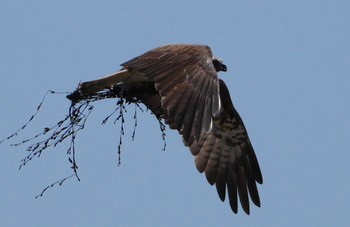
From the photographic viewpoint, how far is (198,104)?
821 centimetres

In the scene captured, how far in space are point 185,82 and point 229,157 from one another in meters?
2.94

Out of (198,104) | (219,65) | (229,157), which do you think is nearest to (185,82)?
(198,104)

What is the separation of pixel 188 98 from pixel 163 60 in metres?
0.80

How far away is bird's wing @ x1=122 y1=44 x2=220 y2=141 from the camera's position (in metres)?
8.06

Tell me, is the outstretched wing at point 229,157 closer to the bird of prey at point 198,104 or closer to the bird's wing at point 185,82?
the bird of prey at point 198,104

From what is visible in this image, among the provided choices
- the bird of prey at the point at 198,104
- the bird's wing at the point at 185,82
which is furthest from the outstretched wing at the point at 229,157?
the bird's wing at the point at 185,82

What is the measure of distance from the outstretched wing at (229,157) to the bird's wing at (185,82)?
1.68 meters

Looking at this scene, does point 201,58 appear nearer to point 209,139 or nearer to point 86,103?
point 86,103

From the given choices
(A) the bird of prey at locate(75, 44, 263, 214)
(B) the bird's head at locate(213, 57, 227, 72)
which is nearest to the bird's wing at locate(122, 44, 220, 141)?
(A) the bird of prey at locate(75, 44, 263, 214)

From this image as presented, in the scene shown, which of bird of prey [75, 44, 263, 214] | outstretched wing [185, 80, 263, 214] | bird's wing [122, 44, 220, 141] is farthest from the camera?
outstretched wing [185, 80, 263, 214]

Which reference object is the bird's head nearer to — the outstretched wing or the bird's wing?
the outstretched wing

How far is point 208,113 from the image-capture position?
8094 millimetres

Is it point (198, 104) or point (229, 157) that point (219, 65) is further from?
point (198, 104)

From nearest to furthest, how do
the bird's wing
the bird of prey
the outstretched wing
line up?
the bird's wing
the bird of prey
the outstretched wing
